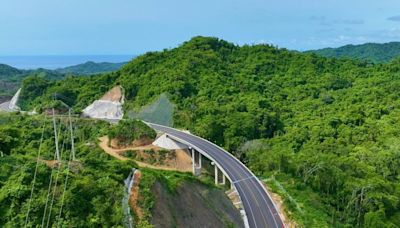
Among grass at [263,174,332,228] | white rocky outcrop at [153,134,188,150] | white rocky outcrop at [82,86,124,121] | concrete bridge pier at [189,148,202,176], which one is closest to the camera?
grass at [263,174,332,228]

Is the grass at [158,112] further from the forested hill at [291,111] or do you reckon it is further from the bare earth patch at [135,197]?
the bare earth patch at [135,197]

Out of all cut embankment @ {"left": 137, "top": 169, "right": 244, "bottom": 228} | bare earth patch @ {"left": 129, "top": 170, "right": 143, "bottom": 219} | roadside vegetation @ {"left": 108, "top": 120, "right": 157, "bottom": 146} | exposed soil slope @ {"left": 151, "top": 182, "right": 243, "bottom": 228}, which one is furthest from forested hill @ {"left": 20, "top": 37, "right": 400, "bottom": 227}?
bare earth patch @ {"left": 129, "top": 170, "right": 143, "bottom": 219}

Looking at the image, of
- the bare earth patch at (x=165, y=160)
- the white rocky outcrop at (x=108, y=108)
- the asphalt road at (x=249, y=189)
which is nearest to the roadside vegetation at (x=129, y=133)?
the bare earth patch at (x=165, y=160)

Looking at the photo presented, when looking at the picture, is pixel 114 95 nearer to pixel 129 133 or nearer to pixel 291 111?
pixel 129 133

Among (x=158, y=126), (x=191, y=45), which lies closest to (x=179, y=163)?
(x=158, y=126)

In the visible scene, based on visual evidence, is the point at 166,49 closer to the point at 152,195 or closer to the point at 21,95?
the point at 21,95

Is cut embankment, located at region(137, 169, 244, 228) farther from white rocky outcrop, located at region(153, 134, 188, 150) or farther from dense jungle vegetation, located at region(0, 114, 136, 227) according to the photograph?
white rocky outcrop, located at region(153, 134, 188, 150)

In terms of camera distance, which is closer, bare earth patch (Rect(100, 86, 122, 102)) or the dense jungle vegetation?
the dense jungle vegetation
